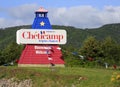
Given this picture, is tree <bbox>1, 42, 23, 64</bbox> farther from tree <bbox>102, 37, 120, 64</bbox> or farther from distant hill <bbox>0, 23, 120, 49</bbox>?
distant hill <bbox>0, 23, 120, 49</bbox>

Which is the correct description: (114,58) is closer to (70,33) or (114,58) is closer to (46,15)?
(46,15)

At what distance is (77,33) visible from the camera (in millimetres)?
158875

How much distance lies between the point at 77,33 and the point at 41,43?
12926 cm

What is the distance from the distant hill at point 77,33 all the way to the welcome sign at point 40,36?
105m

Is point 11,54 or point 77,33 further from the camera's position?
point 77,33

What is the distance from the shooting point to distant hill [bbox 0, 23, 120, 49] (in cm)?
14738

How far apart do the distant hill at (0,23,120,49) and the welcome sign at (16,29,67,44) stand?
105m

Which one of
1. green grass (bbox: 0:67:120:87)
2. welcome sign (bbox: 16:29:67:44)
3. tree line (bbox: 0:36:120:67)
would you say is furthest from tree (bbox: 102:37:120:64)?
green grass (bbox: 0:67:120:87)

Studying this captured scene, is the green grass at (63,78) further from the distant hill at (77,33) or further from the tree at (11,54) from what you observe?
the distant hill at (77,33)

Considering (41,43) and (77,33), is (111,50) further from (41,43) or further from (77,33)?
(77,33)

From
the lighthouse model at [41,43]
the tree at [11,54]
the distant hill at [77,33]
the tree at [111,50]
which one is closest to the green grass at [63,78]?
the lighthouse model at [41,43]

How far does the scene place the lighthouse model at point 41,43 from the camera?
96.7ft

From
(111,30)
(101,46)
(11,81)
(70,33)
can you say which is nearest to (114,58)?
(101,46)

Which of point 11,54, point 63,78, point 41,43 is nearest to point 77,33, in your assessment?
point 11,54
